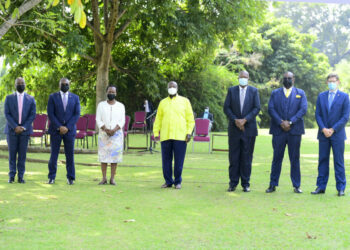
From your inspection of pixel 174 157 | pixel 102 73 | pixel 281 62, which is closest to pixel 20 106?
pixel 174 157

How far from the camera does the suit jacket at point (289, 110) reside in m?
7.94

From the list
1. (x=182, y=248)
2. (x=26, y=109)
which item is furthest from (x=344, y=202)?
(x=26, y=109)

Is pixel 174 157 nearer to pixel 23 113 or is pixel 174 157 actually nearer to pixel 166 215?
pixel 166 215

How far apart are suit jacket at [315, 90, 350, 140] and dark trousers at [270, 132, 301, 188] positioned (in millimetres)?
399

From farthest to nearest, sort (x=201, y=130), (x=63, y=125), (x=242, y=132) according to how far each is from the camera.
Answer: (x=201, y=130)
(x=63, y=125)
(x=242, y=132)

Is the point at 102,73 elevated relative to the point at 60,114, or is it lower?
elevated

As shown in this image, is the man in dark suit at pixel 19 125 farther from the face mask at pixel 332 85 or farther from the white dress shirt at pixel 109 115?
the face mask at pixel 332 85

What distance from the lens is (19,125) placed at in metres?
8.70

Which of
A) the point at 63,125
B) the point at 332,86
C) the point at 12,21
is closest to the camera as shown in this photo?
the point at 12,21

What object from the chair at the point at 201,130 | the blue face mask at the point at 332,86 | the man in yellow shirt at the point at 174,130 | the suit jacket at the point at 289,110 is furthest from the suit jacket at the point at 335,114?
the chair at the point at 201,130

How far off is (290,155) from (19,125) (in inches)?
171

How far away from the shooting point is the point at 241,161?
26.8 ft

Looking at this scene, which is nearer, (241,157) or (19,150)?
→ (241,157)

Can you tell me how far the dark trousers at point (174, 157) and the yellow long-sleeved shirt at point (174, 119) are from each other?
0.33 feet
